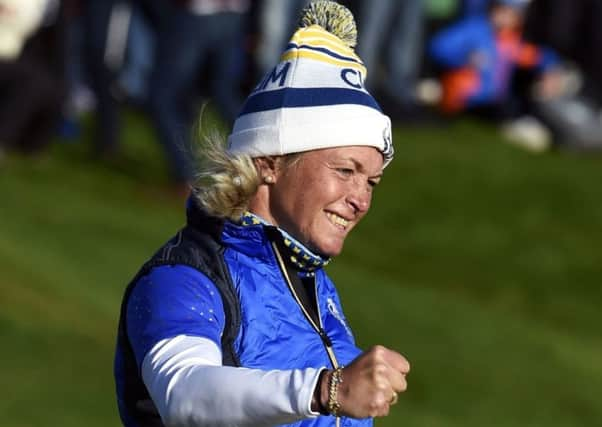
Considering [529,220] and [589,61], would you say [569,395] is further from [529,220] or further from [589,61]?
[589,61]

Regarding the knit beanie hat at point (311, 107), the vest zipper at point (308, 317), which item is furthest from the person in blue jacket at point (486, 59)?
the vest zipper at point (308, 317)

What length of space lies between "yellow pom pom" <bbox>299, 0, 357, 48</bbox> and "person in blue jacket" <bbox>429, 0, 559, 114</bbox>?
39.3ft

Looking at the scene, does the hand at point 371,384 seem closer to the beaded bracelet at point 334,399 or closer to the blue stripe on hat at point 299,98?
the beaded bracelet at point 334,399

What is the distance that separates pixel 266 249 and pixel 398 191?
9989mm

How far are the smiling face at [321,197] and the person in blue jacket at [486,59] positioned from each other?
12.2 metres

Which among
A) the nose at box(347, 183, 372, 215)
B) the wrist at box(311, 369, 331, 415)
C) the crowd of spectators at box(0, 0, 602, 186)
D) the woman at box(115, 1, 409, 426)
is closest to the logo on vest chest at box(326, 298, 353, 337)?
the woman at box(115, 1, 409, 426)

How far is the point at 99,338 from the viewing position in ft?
31.2

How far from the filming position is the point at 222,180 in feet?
11.5

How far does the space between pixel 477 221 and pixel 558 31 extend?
4282 millimetres

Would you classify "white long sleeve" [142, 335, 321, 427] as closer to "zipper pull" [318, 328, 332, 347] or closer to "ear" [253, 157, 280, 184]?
"zipper pull" [318, 328, 332, 347]

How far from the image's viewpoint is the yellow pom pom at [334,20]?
12.3 ft

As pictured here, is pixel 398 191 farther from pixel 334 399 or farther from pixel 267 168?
pixel 334 399

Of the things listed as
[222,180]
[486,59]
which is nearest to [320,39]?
[222,180]

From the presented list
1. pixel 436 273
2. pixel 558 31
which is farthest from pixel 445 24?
pixel 436 273
